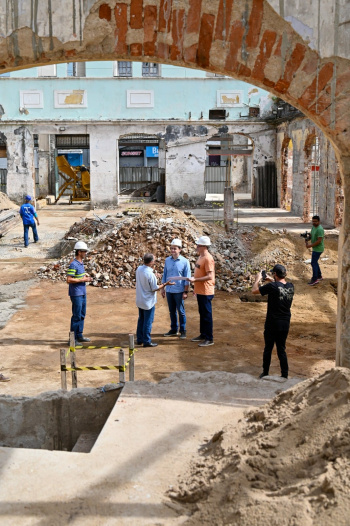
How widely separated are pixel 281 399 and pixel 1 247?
15.0 meters

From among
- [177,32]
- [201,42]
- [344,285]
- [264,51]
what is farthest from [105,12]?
[344,285]

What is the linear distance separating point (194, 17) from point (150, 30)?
42 centimetres

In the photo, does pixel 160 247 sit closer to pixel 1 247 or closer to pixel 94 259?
pixel 94 259

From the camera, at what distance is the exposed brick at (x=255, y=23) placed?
220 inches

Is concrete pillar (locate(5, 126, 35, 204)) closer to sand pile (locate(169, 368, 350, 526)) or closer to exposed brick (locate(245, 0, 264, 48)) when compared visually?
exposed brick (locate(245, 0, 264, 48))

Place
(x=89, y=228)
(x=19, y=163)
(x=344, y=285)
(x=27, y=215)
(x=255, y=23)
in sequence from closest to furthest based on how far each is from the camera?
1. (x=255, y=23)
2. (x=344, y=285)
3. (x=89, y=228)
4. (x=27, y=215)
5. (x=19, y=163)

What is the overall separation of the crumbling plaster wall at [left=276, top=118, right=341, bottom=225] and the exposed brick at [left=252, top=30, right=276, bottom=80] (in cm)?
1447

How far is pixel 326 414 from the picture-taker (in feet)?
15.5

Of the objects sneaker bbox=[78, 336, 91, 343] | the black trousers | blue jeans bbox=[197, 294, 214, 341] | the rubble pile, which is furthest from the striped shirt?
the rubble pile

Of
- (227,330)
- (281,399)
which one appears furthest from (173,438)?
(227,330)

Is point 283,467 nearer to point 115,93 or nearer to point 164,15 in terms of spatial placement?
point 164,15

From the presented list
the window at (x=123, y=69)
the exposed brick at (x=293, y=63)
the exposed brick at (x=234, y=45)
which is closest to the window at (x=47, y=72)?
the window at (x=123, y=69)

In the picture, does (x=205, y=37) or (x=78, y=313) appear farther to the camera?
(x=78, y=313)

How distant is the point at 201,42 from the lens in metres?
5.67
